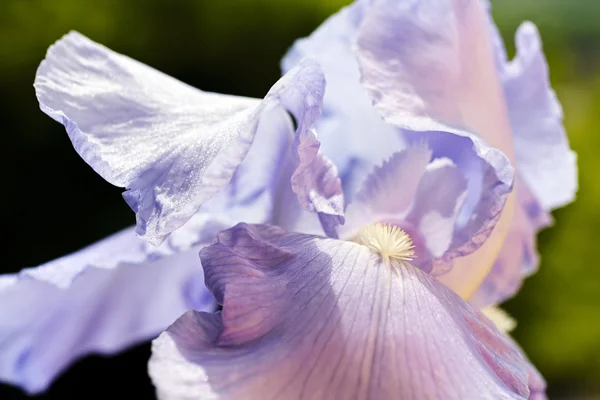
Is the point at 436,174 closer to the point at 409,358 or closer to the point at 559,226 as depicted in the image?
the point at 409,358

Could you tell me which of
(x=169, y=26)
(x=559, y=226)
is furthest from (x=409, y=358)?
(x=559, y=226)

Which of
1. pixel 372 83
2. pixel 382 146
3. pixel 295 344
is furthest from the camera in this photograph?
pixel 382 146

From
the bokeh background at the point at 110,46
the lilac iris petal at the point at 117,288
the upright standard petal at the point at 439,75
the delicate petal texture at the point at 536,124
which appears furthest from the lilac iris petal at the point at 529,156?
the bokeh background at the point at 110,46

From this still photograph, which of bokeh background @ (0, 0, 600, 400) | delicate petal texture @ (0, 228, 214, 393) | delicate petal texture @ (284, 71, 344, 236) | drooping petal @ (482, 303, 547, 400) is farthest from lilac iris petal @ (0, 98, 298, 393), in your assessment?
bokeh background @ (0, 0, 600, 400)

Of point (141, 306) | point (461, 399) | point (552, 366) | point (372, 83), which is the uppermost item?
point (372, 83)

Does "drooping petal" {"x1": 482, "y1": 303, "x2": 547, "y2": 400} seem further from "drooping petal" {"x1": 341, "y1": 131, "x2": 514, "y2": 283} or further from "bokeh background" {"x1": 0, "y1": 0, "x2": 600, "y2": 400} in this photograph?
"bokeh background" {"x1": 0, "y1": 0, "x2": 600, "y2": 400}

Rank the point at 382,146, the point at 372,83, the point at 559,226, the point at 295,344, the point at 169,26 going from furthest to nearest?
1. the point at 559,226
2. the point at 169,26
3. the point at 382,146
4. the point at 372,83
5. the point at 295,344

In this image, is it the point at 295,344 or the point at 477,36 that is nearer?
the point at 295,344

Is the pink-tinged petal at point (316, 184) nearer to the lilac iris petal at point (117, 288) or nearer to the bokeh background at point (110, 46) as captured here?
the lilac iris petal at point (117, 288)
